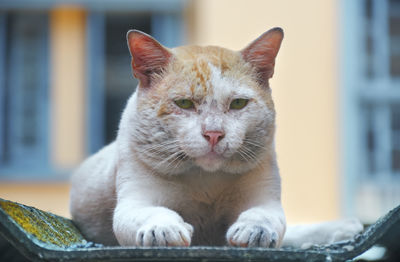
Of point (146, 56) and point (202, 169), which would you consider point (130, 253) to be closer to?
point (202, 169)

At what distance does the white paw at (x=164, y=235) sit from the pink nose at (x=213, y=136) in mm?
246

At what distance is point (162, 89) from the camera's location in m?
1.59

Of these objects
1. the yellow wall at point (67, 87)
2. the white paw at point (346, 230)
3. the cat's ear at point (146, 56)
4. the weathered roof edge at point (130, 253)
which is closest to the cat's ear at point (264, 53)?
the cat's ear at point (146, 56)

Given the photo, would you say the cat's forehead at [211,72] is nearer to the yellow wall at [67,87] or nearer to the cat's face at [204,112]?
the cat's face at [204,112]

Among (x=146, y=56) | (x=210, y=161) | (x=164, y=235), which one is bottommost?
(x=164, y=235)

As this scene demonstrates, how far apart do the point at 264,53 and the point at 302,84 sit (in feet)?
11.9

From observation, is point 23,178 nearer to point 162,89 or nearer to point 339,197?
point 339,197

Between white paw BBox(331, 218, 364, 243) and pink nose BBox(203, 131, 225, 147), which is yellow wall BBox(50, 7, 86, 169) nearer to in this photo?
white paw BBox(331, 218, 364, 243)

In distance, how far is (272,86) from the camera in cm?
523

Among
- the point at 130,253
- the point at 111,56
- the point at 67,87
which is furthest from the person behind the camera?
the point at 111,56

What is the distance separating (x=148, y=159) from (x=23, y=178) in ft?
15.0

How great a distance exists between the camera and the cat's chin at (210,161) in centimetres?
150

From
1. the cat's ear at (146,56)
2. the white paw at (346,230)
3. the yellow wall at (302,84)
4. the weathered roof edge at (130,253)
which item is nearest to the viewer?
the weathered roof edge at (130,253)

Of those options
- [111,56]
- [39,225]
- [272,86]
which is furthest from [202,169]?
[111,56]
